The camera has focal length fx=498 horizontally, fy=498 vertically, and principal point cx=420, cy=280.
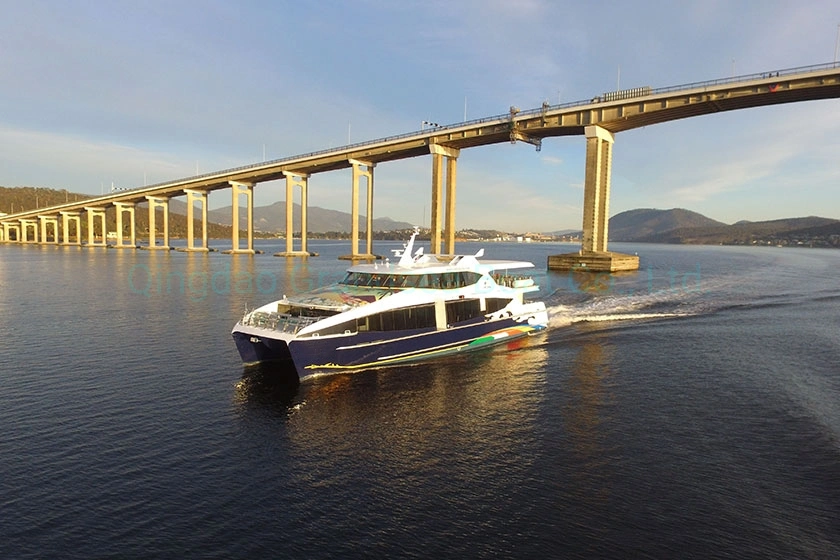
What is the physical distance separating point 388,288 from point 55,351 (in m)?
15.6

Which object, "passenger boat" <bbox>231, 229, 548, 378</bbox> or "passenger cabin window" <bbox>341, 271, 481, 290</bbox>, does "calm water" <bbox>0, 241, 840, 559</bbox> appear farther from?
"passenger cabin window" <bbox>341, 271, 481, 290</bbox>

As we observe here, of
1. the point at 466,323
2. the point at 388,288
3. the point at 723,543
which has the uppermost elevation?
the point at 388,288

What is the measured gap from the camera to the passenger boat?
19312 millimetres

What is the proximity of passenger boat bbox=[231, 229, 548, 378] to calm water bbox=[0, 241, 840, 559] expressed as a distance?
3.38 feet

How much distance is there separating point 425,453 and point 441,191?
79.9 metres

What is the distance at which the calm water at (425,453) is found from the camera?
9727 millimetres

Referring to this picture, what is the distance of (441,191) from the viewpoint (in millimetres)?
90438

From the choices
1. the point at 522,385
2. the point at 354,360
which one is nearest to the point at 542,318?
the point at 522,385

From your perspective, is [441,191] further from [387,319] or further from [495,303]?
[387,319]

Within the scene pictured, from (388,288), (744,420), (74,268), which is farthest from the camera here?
(74,268)

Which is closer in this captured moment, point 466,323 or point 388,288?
point 388,288

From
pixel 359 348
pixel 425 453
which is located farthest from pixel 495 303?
pixel 425 453

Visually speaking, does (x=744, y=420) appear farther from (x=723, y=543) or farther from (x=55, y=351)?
(x=55, y=351)

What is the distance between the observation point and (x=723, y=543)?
9609 mm
